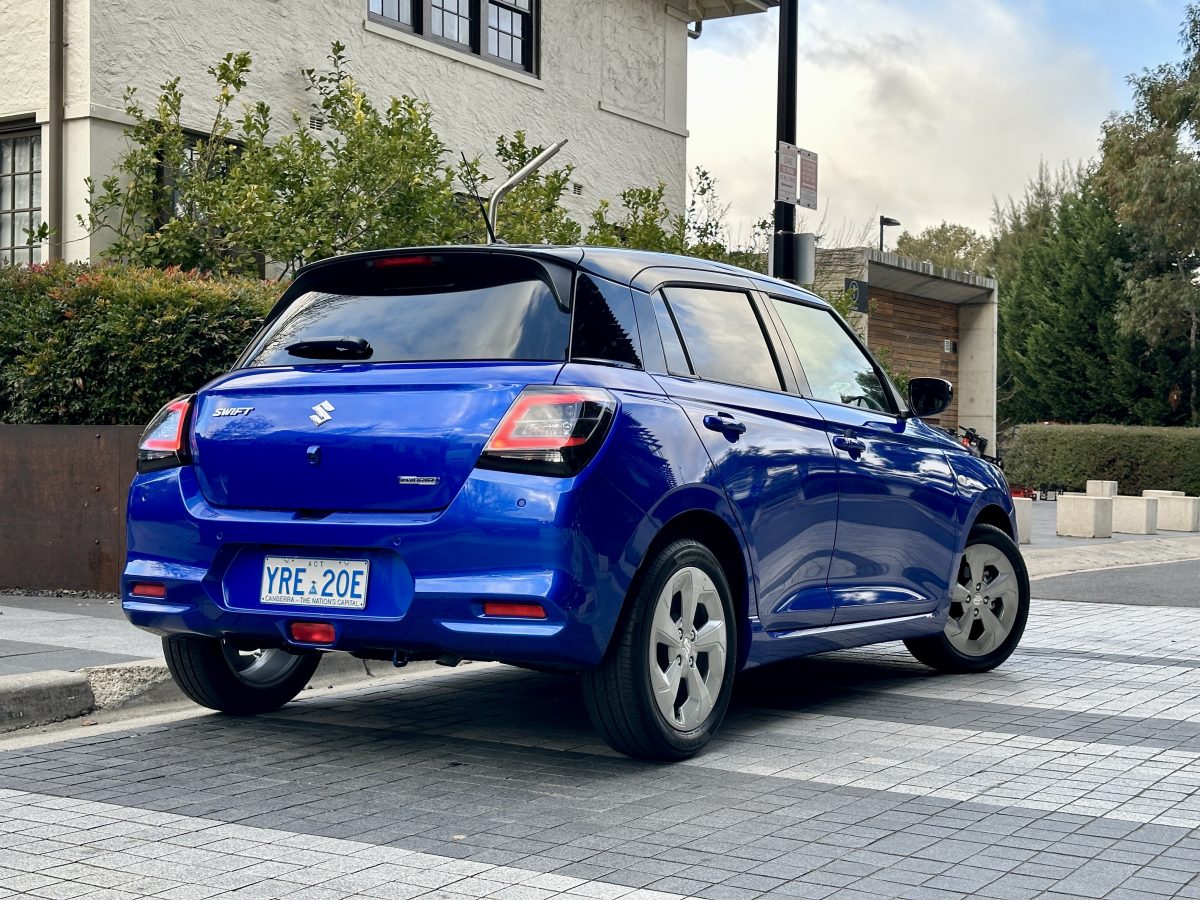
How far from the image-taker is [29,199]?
13859 mm

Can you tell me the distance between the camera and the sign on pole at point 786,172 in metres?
12.4

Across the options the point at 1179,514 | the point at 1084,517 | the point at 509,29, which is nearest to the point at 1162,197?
the point at 1179,514

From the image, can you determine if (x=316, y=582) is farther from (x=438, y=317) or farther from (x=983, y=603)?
(x=983, y=603)

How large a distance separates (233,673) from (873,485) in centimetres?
275

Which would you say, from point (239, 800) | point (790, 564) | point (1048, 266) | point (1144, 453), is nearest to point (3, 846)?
point (239, 800)

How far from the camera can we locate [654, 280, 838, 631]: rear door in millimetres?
5633

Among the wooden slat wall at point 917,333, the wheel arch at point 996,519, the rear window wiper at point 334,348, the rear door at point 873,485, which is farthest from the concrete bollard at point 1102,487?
the rear window wiper at point 334,348

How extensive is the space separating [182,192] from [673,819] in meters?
9.87

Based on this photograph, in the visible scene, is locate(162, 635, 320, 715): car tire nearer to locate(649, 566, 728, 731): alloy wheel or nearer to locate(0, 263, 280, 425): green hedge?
locate(649, 566, 728, 731): alloy wheel

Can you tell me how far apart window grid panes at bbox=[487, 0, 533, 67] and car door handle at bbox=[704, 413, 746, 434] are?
13.5 meters

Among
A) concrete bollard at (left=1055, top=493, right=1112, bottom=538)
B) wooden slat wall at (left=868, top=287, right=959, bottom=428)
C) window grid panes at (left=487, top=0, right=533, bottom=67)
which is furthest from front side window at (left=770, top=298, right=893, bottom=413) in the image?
wooden slat wall at (left=868, top=287, right=959, bottom=428)

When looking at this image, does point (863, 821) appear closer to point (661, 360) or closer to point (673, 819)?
point (673, 819)

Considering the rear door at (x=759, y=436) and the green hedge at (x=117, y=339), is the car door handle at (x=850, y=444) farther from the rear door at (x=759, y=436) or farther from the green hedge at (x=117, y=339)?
the green hedge at (x=117, y=339)

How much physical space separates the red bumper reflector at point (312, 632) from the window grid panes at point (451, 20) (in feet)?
43.7
